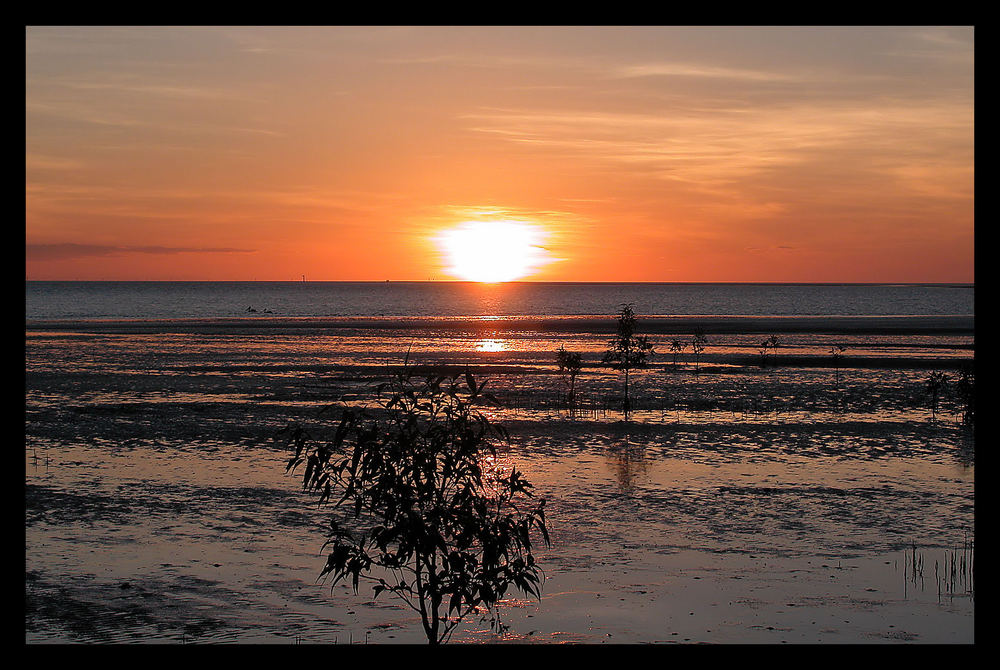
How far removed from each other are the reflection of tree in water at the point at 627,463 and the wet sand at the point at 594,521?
0.46ft

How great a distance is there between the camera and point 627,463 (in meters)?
25.0

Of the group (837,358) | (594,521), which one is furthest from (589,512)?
(837,358)

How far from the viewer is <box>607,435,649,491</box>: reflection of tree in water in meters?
22.6

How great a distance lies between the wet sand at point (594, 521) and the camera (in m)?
12.8

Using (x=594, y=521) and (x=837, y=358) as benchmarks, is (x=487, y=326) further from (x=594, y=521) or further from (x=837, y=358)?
(x=594, y=521)

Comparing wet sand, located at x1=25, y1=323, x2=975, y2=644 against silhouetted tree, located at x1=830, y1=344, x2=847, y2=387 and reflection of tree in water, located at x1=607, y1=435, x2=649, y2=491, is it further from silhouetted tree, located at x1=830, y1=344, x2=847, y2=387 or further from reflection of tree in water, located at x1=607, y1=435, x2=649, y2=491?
silhouetted tree, located at x1=830, y1=344, x2=847, y2=387

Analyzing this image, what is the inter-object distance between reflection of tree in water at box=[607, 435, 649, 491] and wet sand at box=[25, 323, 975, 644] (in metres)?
0.14

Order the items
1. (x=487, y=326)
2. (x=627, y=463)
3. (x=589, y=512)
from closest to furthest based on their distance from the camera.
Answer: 1. (x=589, y=512)
2. (x=627, y=463)
3. (x=487, y=326)

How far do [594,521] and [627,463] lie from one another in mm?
6595

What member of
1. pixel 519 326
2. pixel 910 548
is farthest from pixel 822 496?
pixel 519 326

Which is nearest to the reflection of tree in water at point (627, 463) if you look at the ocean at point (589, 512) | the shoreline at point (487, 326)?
the ocean at point (589, 512)

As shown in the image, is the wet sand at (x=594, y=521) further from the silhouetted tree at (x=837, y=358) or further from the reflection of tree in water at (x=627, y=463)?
the silhouetted tree at (x=837, y=358)
